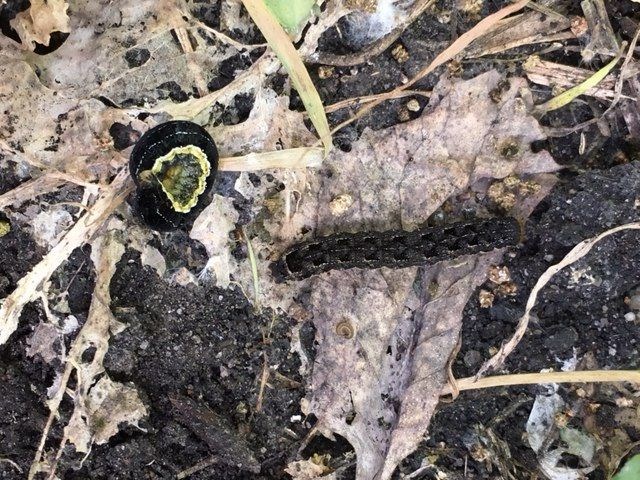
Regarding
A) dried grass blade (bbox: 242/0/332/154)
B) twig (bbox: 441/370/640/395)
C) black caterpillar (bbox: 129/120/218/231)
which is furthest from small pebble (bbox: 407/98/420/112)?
twig (bbox: 441/370/640/395)

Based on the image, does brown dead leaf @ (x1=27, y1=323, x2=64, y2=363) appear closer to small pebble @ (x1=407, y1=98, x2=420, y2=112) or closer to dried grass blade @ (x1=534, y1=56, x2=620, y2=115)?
small pebble @ (x1=407, y1=98, x2=420, y2=112)

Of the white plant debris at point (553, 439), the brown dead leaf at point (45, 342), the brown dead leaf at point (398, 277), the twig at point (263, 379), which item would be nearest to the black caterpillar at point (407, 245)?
the brown dead leaf at point (398, 277)

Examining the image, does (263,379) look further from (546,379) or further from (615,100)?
(615,100)

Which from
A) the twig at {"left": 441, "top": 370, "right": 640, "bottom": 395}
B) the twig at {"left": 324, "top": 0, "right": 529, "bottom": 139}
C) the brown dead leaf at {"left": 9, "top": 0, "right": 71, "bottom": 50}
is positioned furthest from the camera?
the twig at {"left": 441, "top": 370, "right": 640, "bottom": 395}

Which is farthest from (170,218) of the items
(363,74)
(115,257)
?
(363,74)

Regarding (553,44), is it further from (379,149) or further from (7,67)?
(7,67)

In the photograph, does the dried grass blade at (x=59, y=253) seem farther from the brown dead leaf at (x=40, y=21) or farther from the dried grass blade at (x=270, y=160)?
the brown dead leaf at (x=40, y=21)
